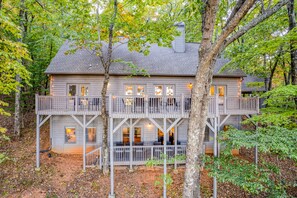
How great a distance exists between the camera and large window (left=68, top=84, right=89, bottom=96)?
11.7 metres

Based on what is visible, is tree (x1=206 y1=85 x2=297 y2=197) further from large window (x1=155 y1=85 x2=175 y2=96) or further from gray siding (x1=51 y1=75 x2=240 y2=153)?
large window (x1=155 y1=85 x2=175 y2=96)

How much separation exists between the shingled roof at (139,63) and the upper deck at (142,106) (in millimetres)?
2177

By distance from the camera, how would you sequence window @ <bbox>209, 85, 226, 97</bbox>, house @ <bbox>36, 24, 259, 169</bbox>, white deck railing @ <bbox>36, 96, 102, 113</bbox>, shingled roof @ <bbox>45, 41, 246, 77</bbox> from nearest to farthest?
white deck railing @ <bbox>36, 96, 102, 113</bbox> < house @ <bbox>36, 24, 259, 169</bbox> < shingled roof @ <bbox>45, 41, 246, 77</bbox> < window @ <bbox>209, 85, 226, 97</bbox>

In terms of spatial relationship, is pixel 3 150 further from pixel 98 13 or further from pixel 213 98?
pixel 213 98

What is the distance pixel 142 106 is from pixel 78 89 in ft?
17.6

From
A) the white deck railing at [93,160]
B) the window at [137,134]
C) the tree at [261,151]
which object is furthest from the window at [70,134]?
the tree at [261,151]

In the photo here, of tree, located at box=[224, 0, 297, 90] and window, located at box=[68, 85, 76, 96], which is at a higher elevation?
tree, located at box=[224, 0, 297, 90]

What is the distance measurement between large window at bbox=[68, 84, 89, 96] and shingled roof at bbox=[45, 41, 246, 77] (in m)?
1.09

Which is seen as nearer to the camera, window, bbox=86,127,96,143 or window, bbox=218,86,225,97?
window, bbox=86,127,96,143

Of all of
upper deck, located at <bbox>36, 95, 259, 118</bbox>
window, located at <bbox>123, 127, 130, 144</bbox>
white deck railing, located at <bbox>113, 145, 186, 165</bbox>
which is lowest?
white deck railing, located at <bbox>113, 145, 186, 165</bbox>

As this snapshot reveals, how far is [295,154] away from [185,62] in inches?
349

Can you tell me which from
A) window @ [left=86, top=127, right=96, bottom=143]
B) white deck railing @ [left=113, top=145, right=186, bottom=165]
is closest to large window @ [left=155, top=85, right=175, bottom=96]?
white deck railing @ [left=113, top=145, right=186, bottom=165]

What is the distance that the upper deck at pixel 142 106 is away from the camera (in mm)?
8773

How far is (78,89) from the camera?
38.6 ft
